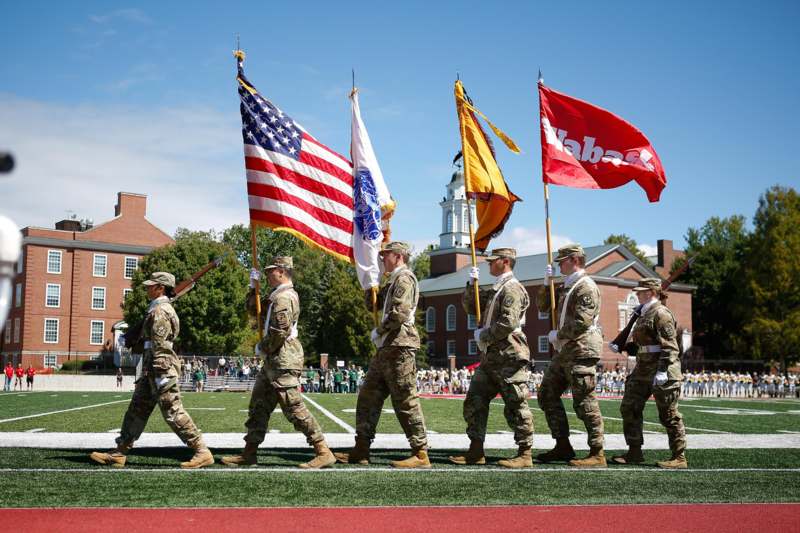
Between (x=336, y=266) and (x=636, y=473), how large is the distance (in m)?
71.3

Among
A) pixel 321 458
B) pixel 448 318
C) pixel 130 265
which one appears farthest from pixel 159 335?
pixel 448 318

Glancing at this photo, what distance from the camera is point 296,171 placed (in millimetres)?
10445

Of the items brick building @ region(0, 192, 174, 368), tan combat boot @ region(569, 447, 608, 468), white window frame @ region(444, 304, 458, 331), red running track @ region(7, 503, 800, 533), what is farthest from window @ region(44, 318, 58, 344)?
red running track @ region(7, 503, 800, 533)

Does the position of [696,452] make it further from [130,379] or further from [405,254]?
[130,379]

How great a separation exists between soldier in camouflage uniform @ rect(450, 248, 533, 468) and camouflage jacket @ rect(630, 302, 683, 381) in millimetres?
1563

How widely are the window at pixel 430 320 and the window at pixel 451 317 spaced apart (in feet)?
7.20

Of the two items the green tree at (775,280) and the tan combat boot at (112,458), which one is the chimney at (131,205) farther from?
the tan combat boot at (112,458)

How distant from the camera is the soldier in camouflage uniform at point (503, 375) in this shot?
9039 mm

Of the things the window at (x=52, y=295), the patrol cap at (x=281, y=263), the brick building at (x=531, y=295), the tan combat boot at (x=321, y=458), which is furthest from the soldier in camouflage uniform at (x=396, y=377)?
the window at (x=52, y=295)

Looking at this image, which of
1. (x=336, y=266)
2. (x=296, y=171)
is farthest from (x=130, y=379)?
(x=296, y=171)

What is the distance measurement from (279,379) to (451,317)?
245 feet

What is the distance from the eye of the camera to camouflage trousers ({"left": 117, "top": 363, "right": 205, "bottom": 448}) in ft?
27.8

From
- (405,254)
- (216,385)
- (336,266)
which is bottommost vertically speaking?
(216,385)

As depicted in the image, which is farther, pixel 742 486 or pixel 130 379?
pixel 130 379
